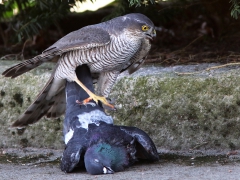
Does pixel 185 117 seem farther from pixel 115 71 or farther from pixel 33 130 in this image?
pixel 33 130

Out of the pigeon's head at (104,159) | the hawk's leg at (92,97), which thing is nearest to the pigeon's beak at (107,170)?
the pigeon's head at (104,159)

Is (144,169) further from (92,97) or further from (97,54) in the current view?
(97,54)

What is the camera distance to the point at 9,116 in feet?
18.4

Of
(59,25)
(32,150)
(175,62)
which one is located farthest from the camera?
(59,25)

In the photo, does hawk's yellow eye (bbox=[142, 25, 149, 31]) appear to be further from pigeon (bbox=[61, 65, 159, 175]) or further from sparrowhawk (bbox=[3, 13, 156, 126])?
pigeon (bbox=[61, 65, 159, 175])

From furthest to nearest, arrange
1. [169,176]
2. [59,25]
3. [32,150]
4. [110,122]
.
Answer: [59,25]
[32,150]
[110,122]
[169,176]

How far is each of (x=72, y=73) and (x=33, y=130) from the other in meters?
0.93

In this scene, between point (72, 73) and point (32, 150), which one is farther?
point (32, 150)

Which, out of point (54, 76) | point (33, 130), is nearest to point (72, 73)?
point (54, 76)

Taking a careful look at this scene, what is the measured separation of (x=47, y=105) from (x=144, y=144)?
1.21m

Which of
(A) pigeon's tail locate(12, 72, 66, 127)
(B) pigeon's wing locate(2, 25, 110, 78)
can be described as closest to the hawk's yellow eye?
(B) pigeon's wing locate(2, 25, 110, 78)

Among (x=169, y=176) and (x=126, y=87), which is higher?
(x=126, y=87)

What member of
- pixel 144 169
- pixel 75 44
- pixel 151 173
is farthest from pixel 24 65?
pixel 151 173

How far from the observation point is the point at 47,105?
5.23 metres
